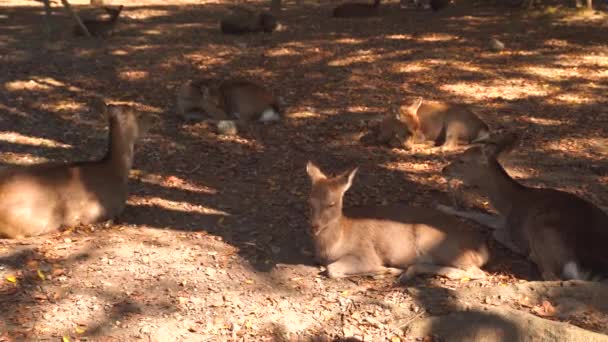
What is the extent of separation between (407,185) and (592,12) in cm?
1033

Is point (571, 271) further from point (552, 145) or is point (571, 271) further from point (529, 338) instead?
point (552, 145)

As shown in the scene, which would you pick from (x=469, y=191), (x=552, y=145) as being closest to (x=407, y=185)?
(x=469, y=191)

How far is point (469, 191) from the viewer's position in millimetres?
7832

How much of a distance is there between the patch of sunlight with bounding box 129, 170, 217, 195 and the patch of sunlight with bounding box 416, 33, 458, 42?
296 inches

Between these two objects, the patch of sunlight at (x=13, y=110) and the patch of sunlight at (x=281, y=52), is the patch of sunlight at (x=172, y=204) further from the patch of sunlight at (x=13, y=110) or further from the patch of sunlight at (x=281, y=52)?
the patch of sunlight at (x=281, y=52)

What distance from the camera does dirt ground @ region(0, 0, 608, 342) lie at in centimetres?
529

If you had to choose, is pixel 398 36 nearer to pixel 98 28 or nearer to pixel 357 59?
pixel 357 59

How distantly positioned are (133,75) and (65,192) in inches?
226

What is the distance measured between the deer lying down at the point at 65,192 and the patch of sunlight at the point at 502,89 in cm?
543

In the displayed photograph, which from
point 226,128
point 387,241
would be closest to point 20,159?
point 226,128

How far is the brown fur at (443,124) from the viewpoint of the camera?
29.9ft

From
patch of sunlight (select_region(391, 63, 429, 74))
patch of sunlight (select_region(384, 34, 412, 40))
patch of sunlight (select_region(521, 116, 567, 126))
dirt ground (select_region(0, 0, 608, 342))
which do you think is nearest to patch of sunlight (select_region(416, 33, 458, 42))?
dirt ground (select_region(0, 0, 608, 342))

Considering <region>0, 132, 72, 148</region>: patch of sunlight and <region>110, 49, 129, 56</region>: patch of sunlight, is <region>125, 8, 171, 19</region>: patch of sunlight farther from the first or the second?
<region>0, 132, 72, 148</region>: patch of sunlight

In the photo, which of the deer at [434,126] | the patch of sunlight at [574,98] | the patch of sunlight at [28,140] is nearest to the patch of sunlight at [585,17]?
the patch of sunlight at [574,98]
